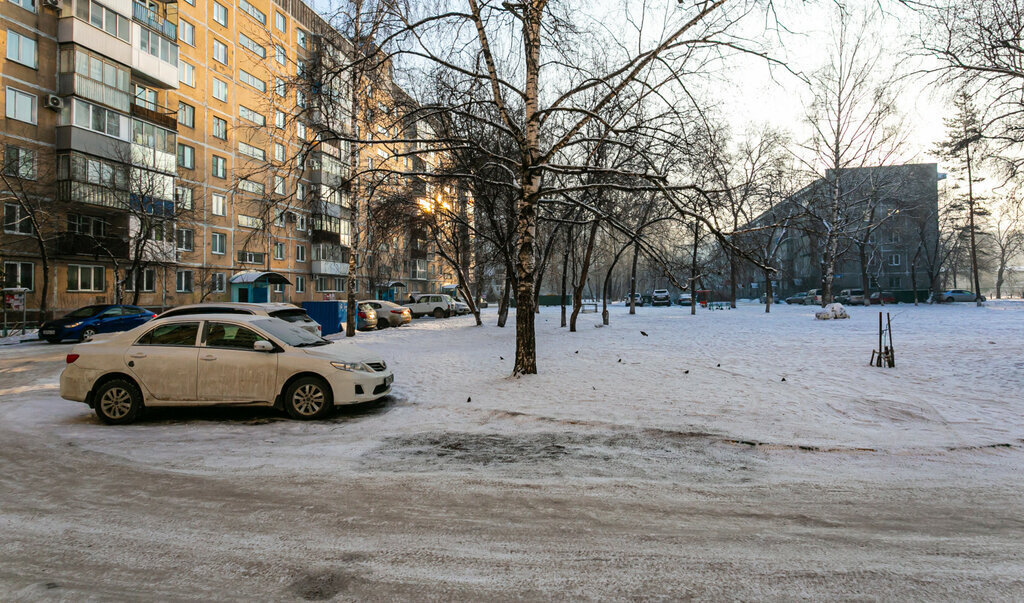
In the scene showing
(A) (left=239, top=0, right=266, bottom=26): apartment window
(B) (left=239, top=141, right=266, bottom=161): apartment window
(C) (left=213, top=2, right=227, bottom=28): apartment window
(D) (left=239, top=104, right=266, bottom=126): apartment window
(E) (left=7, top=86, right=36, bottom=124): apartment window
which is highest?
(A) (left=239, top=0, right=266, bottom=26): apartment window

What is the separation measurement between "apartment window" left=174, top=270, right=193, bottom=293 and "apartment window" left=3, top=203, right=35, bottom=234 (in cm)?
904

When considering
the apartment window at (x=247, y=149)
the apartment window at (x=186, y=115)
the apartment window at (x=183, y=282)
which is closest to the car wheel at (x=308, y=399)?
the apartment window at (x=183, y=282)

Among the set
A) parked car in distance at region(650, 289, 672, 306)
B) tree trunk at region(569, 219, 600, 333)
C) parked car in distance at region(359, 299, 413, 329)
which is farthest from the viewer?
parked car in distance at region(650, 289, 672, 306)

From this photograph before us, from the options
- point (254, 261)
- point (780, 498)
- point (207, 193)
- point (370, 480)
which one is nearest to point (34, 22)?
point (207, 193)

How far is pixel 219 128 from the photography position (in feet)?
120

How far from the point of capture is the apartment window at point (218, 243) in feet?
117

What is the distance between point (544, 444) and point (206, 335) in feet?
16.8

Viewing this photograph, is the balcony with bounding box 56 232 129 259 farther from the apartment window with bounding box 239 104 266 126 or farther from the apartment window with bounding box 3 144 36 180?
the apartment window with bounding box 239 104 266 126

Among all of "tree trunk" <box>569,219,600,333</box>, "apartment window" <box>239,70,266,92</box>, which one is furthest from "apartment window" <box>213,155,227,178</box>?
"tree trunk" <box>569,219,600,333</box>

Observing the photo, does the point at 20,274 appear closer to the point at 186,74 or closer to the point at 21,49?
the point at 21,49

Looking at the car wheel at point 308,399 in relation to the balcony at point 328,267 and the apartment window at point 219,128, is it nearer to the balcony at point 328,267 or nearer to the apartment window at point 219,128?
the apartment window at point 219,128

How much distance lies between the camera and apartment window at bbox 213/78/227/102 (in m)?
36.2

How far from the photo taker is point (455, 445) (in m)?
5.83

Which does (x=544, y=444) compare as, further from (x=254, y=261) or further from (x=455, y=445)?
(x=254, y=261)
